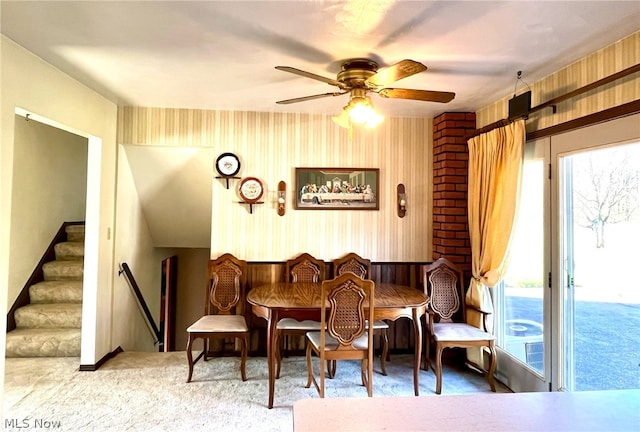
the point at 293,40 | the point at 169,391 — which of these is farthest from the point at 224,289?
the point at 293,40

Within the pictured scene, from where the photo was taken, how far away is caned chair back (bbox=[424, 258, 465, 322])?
3471 millimetres

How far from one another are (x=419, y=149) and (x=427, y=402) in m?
3.34

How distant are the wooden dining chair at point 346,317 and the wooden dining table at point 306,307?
5.9 inches

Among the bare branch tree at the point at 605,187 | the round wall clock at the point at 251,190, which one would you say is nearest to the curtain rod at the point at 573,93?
the bare branch tree at the point at 605,187

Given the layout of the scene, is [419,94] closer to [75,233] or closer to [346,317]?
[346,317]

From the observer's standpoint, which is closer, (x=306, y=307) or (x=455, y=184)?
(x=306, y=307)

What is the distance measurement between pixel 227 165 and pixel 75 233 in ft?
8.07

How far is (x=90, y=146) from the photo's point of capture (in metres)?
3.44

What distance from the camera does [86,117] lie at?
3.18 metres

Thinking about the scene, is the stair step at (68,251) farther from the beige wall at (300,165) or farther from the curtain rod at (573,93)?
the curtain rod at (573,93)

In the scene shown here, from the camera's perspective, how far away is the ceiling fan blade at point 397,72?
79.7 inches

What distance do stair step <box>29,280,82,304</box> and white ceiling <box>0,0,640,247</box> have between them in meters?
2.23

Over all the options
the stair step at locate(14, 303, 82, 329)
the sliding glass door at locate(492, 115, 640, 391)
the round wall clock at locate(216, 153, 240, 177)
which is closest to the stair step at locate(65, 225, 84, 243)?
the stair step at locate(14, 303, 82, 329)

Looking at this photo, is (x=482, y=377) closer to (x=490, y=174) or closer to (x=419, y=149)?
(x=490, y=174)
